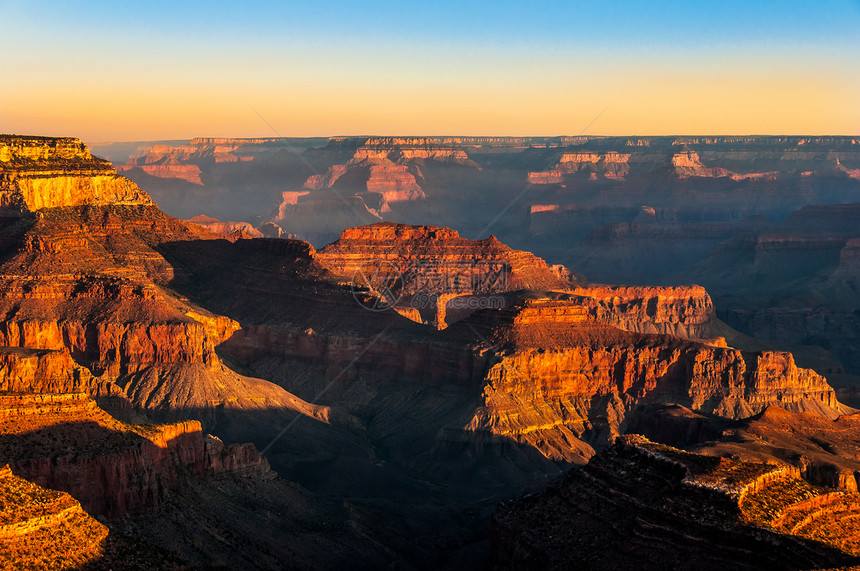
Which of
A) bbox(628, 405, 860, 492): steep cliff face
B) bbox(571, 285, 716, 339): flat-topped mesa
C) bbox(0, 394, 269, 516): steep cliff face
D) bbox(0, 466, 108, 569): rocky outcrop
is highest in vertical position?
bbox(0, 466, 108, 569): rocky outcrop

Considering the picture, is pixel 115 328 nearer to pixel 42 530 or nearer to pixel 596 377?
pixel 596 377

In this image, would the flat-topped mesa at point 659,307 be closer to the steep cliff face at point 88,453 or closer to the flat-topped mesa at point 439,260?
the flat-topped mesa at point 439,260

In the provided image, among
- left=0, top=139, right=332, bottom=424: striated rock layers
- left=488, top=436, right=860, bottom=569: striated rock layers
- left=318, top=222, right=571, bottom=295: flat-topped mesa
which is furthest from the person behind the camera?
left=318, top=222, right=571, bottom=295: flat-topped mesa

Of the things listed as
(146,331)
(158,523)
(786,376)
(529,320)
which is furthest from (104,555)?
(786,376)

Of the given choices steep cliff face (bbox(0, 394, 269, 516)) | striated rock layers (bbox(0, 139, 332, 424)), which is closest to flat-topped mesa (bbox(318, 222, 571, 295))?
striated rock layers (bbox(0, 139, 332, 424))

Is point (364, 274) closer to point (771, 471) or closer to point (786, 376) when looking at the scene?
point (786, 376)

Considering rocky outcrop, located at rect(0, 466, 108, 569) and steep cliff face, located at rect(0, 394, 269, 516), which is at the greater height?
rocky outcrop, located at rect(0, 466, 108, 569)

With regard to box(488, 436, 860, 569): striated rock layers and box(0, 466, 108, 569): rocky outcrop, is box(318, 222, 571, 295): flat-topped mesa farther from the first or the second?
box(0, 466, 108, 569): rocky outcrop
